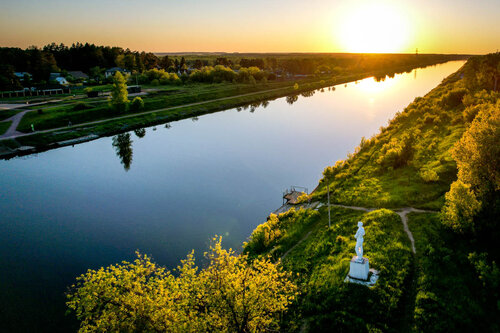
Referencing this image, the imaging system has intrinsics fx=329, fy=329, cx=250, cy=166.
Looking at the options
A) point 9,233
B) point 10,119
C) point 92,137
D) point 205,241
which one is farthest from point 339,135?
point 10,119

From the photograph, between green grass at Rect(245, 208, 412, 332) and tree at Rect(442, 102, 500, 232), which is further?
tree at Rect(442, 102, 500, 232)

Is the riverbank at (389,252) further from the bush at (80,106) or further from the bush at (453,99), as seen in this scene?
the bush at (80,106)

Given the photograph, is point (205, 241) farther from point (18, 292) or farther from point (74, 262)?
point (18, 292)

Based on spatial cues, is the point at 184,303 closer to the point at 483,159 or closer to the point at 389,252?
the point at 389,252

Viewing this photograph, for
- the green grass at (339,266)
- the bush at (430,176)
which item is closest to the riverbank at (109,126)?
the green grass at (339,266)

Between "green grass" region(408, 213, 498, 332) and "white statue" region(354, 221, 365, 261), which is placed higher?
"white statue" region(354, 221, 365, 261)

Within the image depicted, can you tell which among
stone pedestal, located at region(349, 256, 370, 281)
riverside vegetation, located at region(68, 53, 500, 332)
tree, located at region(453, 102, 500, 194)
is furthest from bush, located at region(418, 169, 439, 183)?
stone pedestal, located at region(349, 256, 370, 281)

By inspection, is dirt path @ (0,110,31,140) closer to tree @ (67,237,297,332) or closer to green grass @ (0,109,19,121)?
green grass @ (0,109,19,121)
